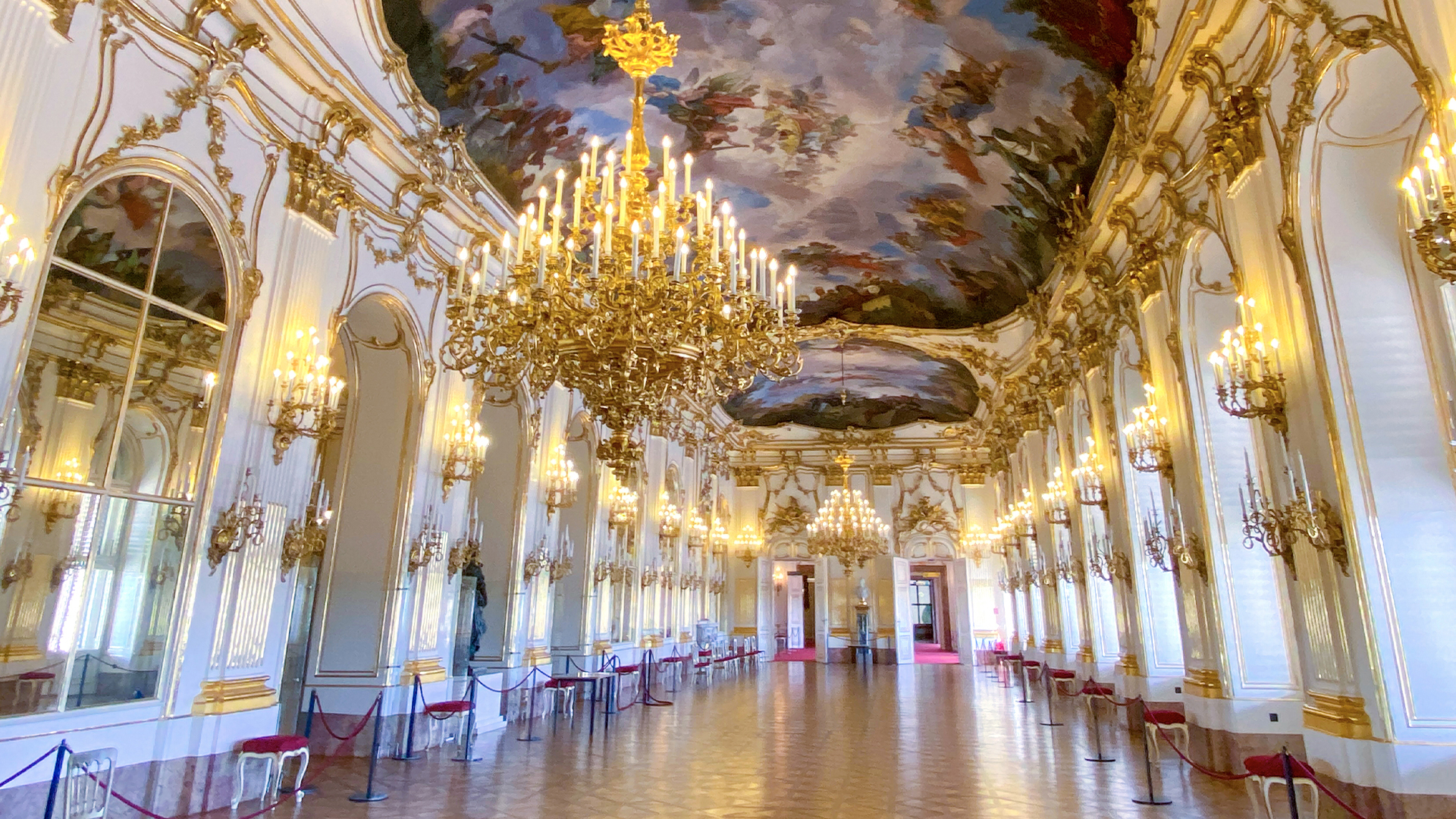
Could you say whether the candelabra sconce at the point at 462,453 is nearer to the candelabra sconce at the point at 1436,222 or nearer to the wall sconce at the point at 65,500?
the wall sconce at the point at 65,500

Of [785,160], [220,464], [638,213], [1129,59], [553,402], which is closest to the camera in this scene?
[638,213]

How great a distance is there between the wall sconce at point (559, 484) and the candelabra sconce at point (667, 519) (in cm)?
649

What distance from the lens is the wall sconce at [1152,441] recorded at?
362 inches

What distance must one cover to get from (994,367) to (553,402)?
983 centimetres

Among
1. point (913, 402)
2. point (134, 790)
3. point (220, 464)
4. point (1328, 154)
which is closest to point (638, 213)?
point (220, 464)

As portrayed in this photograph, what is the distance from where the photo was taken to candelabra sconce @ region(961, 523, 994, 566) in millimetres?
24984

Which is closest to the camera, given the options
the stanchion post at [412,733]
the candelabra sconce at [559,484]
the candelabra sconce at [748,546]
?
the stanchion post at [412,733]

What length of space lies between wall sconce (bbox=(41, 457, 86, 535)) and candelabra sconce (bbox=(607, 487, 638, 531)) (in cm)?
991

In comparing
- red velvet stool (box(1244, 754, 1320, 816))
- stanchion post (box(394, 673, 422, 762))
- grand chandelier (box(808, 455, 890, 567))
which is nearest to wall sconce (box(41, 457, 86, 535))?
stanchion post (box(394, 673, 422, 762))

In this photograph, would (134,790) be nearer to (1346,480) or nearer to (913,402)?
(1346,480)

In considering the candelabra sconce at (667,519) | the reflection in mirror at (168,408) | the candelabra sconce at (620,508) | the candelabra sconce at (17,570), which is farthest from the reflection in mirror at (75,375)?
the candelabra sconce at (667,519)

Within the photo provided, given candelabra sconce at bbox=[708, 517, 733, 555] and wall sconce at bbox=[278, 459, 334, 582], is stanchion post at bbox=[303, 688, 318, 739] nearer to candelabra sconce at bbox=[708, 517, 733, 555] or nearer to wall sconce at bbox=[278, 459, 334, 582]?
wall sconce at bbox=[278, 459, 334, 582]

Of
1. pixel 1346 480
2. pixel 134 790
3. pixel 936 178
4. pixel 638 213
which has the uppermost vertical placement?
pixel 936 178

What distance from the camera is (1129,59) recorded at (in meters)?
8.39
